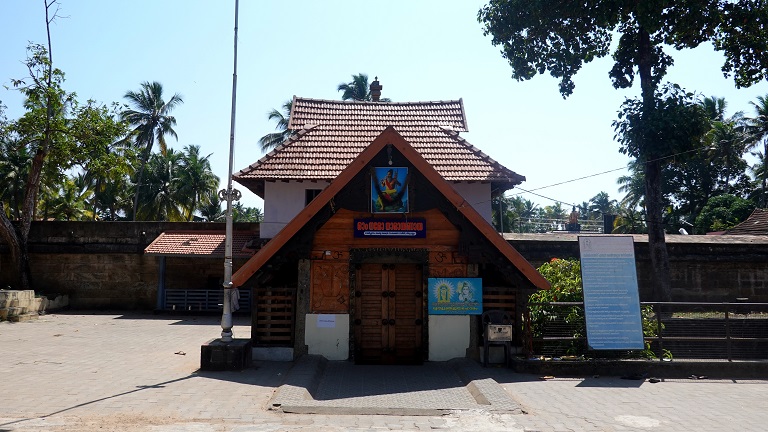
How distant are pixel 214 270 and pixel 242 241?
2.96m

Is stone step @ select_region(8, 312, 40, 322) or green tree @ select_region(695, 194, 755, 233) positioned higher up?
green tree @ select_region(695, 194, 755, 233)

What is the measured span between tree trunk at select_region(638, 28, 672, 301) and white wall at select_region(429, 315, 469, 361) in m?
9.17

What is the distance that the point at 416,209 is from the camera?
12.3 m

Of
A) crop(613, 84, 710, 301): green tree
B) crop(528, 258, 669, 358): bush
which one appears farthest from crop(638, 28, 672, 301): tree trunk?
crop(528, 258, 669, 358): bush

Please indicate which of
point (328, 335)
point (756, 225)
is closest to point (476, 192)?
point (328, 335)

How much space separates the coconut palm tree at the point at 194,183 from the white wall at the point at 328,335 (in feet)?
107

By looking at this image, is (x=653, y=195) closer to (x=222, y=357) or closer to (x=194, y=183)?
(x=222, y=357)

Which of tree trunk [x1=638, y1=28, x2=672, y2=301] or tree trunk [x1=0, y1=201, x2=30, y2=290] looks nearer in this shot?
tree trunk [x1=638, y1=28, x2=672, y2=301]

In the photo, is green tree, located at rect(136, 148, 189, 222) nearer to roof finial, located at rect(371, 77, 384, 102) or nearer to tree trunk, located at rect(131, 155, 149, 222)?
tree trunk, located at rect(131, 155, 149, 222)

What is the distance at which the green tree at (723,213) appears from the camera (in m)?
36.4

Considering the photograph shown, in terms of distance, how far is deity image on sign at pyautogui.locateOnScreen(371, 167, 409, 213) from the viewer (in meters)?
12.1

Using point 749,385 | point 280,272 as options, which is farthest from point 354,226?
point 749,385

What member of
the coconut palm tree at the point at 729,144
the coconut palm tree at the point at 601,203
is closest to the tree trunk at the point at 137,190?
the coconut palm tree at the point at 729,144

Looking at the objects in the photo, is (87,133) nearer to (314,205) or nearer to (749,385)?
(314,205)
